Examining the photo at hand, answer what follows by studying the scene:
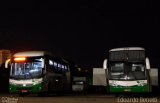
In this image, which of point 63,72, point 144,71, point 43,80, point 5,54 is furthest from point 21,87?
point 5,54

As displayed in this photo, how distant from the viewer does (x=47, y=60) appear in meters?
29.6

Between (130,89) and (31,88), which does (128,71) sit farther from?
(31,88)

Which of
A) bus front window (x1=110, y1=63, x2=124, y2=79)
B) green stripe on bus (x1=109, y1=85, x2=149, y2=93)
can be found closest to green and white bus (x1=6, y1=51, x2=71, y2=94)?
bus front window (x1=110, y1=63, x2=124, y2=79)

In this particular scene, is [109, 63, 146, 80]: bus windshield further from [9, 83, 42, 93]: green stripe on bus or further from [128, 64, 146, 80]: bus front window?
[9, 83, 42, 93]: green stripe on bus

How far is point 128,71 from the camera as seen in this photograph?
27688 millimetres

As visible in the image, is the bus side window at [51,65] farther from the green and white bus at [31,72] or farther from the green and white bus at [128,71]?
the green and white bus at [128,71]

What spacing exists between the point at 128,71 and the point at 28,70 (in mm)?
6723

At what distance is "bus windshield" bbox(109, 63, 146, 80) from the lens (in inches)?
1080

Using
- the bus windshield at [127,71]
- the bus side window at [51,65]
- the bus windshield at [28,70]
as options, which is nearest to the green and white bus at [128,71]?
the bus windshield at [127,71]

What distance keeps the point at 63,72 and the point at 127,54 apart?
24.8 ft

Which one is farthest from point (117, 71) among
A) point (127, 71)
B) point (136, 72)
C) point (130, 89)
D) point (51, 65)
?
point (51, 65)

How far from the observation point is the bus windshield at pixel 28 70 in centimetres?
2912

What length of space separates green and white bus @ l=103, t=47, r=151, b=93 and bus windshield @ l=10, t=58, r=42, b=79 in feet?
15.0

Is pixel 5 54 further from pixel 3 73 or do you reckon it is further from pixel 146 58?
pixel 146 58
